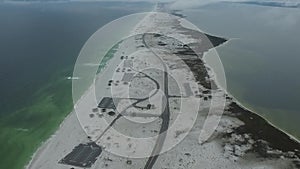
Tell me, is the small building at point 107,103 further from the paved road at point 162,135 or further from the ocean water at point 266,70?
the ocean water at point 266,70

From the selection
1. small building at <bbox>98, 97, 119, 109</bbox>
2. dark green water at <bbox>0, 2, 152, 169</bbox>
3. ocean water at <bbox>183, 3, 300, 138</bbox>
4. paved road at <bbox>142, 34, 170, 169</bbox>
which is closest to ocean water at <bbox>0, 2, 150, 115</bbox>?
dark green water at <bbox>0, 2, 152, 169</bbox>

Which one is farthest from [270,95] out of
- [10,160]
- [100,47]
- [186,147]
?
[100,47]

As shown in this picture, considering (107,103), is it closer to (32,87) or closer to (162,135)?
(162,135)

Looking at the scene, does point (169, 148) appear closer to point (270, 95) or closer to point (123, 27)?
point (270, 95)

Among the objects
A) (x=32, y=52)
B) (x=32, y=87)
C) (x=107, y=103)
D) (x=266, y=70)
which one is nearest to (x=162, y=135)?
(x=107, y=103)

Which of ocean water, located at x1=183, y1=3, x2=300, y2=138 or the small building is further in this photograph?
ocean water, located at x1=183, y1=3, x2=300, y2=138

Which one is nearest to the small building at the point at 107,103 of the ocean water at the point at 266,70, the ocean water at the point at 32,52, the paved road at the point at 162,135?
the paved road at the point at 162,135

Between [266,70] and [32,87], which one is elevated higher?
[266,70]

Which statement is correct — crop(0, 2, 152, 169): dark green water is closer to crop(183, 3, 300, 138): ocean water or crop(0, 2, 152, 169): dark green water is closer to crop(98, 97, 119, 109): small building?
crop(98, 97, 119, 109): small building

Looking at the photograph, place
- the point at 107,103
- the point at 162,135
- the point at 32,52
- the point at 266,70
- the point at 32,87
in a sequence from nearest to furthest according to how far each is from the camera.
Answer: the point at 162,135
the point at 107,103
the point at 32,87
the point at 266,70
the point at 32,52

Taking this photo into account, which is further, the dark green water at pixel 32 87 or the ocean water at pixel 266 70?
the ocean water at pixel 266 70

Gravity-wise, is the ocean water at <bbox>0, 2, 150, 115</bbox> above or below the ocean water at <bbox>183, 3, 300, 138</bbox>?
below
